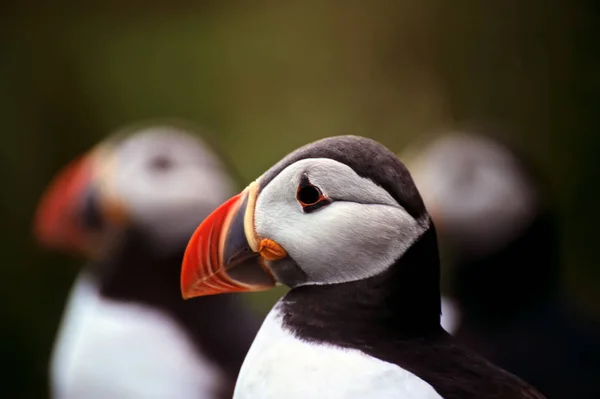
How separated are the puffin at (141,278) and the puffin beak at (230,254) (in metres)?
0.64

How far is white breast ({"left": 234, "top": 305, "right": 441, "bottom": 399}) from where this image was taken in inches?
30.0

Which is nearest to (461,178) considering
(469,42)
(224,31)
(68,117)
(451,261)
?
(451,261)

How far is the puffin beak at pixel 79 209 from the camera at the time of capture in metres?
1.75

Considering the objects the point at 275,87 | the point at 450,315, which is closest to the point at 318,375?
the point at 450,315

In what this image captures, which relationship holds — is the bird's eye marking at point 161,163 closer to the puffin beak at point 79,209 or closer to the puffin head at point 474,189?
the puffin beak at point 79,209

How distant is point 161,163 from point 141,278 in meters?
0.26

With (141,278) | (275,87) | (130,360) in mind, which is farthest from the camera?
(275,87)

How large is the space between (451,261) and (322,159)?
39.5 inches

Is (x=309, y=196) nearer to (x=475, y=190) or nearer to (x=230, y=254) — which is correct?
(x=230, y=254)

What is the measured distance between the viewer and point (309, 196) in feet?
2.74

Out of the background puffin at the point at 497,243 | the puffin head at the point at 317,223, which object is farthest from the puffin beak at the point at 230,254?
the background puffin at the point at 497,243

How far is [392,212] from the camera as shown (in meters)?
0.82

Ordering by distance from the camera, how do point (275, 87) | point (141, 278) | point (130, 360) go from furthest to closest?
1. point (275, 87)
2. point (141, 278)
3. point (130, 360)

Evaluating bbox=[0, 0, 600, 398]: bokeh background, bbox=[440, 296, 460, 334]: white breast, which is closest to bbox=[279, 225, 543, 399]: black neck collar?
bbox=[440, 296, 460, 334]: white breast
